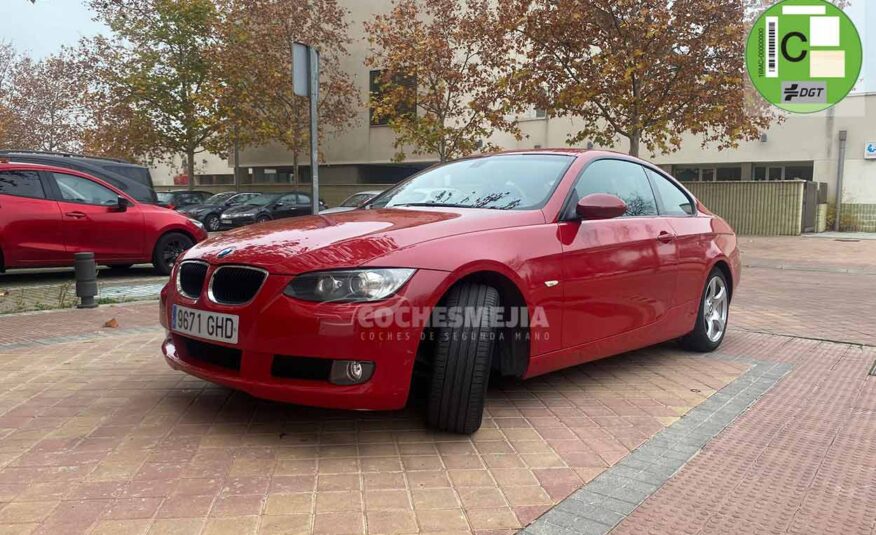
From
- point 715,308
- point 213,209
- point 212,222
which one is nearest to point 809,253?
point 715,308

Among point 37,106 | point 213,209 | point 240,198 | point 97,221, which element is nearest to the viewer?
point 97,221

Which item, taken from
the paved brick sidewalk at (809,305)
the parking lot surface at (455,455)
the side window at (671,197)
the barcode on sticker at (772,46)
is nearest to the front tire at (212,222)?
the barcode on sticker at (772,46)

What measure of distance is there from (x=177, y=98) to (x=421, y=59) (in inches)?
535

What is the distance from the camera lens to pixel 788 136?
854 inches

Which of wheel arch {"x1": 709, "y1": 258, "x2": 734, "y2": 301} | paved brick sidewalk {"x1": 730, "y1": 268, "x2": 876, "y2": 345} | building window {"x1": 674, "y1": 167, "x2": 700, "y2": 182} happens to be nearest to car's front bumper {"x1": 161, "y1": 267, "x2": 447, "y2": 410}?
wheel arch {"x1": 709, "y1": 258, "x2": 734, "y2": 301}

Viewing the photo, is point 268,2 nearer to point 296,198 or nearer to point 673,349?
point 296,198

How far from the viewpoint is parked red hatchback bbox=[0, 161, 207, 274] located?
8.30m

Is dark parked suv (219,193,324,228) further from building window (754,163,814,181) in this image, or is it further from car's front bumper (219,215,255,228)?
building window (754,163,814,181)

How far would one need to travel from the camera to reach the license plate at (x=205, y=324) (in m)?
2.99

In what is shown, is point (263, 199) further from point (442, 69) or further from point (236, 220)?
point (442, 69)

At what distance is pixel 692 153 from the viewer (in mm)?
23734

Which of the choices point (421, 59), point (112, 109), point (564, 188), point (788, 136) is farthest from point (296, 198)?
point (564, 188)

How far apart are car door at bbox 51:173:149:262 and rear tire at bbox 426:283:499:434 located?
7.41 m

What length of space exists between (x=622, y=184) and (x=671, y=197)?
734 mm
